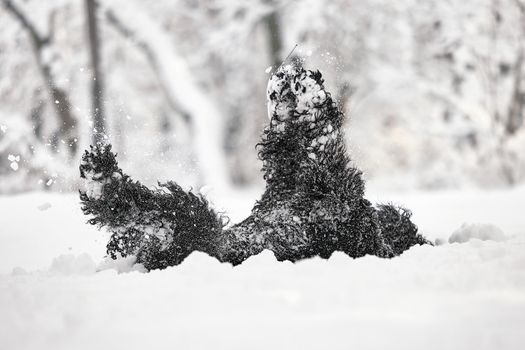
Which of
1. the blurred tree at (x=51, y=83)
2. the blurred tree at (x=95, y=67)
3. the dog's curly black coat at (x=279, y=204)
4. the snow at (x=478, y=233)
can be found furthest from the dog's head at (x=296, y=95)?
the blurred tree at (x=51, y=83)

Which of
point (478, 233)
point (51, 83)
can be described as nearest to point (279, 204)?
point (478, 233)

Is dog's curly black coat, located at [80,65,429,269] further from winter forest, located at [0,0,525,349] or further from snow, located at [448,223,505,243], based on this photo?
snow, located at [448,223,505,243]

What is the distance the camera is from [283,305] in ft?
5.21

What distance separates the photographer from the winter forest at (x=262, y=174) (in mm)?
1531

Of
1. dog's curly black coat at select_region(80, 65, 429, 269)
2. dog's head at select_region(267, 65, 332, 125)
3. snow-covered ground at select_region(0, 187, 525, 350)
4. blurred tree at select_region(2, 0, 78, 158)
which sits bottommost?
snow-covered ground at select_region(0, 187, 525, 350)

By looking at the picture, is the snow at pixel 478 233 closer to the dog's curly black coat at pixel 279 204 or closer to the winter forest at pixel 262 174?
the winter forest at pixel 262 174

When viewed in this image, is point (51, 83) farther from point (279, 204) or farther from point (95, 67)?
point (279, 204)

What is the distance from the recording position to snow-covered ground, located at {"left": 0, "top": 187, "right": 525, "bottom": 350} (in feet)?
4.51

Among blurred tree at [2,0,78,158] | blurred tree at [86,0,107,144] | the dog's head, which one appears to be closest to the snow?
the dog's head

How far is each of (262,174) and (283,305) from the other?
212cm

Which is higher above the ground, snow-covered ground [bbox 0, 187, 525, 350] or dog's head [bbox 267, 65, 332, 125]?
dog's head [bbox 267, 65, 332, 125]

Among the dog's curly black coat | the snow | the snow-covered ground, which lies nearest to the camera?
the snow-covered ground

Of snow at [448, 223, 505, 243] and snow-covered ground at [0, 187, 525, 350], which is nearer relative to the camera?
snow-covered ground at [0, 187, 525, 350]

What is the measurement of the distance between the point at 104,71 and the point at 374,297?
8.90 metres
